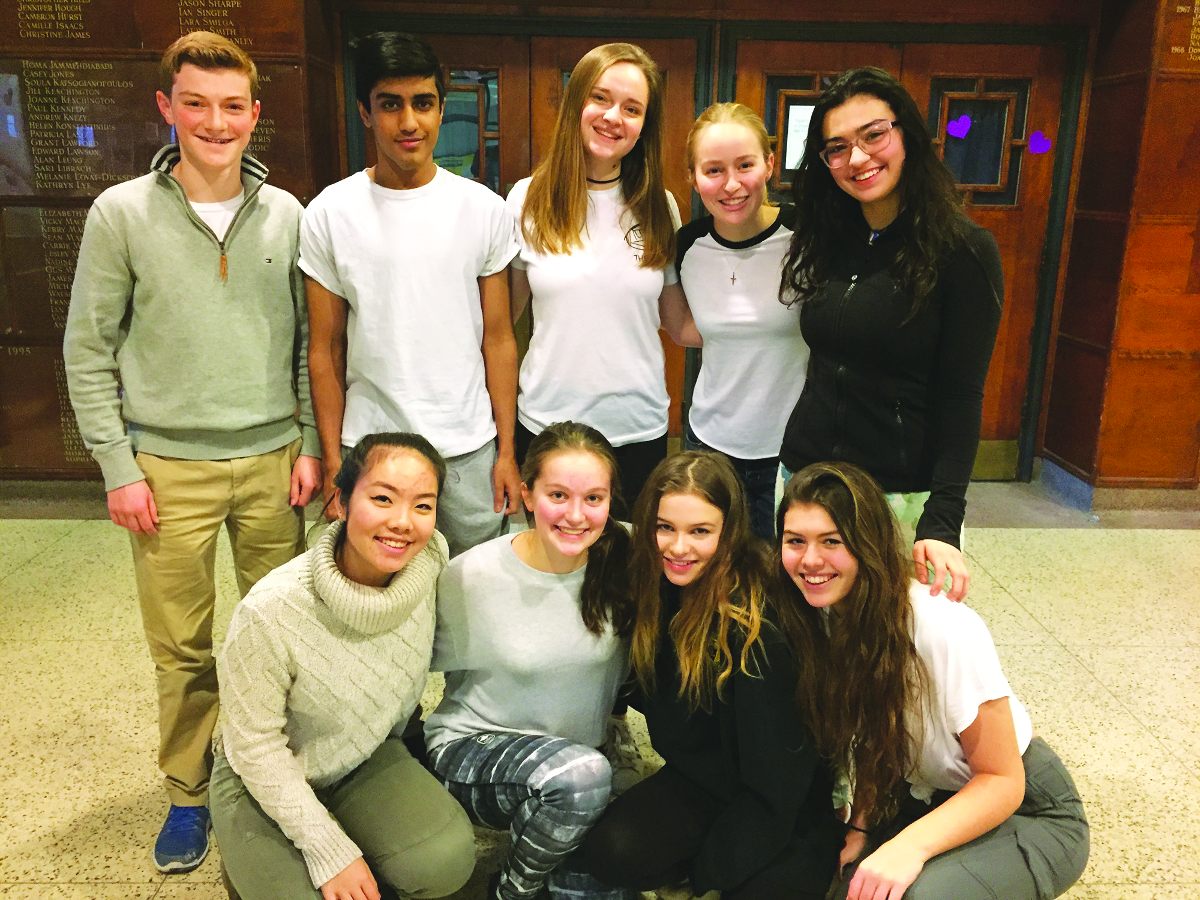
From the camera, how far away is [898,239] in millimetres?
1791

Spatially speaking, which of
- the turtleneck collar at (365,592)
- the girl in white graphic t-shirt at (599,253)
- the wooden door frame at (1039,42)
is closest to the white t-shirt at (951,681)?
the girl in white graphic t-shirt at (599,253)

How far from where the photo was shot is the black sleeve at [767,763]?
5.59 feet

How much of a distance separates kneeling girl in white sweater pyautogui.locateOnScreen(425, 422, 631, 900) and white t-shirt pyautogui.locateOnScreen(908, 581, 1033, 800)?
1.83ft

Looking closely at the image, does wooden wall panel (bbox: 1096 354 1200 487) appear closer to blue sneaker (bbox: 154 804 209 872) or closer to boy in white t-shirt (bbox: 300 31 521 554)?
boy in white t-shirt (bbox: 300 31 521 554)

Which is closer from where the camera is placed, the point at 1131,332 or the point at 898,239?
the point at 898,239

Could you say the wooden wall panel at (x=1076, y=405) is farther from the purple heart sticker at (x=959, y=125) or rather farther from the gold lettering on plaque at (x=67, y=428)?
the gold lettering on plaque at (x=67, y=428)

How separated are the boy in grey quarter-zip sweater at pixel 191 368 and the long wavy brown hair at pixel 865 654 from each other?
1106 millimetres

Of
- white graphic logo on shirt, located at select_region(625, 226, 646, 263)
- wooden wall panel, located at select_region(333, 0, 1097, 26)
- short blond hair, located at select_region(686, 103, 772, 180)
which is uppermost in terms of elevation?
wooden wall panel, located at select_region(333, 0, 1097, 26)

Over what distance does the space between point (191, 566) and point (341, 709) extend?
533mm

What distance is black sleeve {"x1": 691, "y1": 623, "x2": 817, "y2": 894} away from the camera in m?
1.70

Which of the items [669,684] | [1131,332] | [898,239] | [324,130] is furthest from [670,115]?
[669,684]

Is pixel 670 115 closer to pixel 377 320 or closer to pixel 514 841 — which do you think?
pixel 377 320

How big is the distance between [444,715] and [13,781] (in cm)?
117

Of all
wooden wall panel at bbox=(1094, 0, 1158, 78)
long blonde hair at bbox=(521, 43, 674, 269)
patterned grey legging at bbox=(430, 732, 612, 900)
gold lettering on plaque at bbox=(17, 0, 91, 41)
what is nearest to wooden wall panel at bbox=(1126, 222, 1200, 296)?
wooden wall panel at bbox=(1094, 0, 1158, 78)
